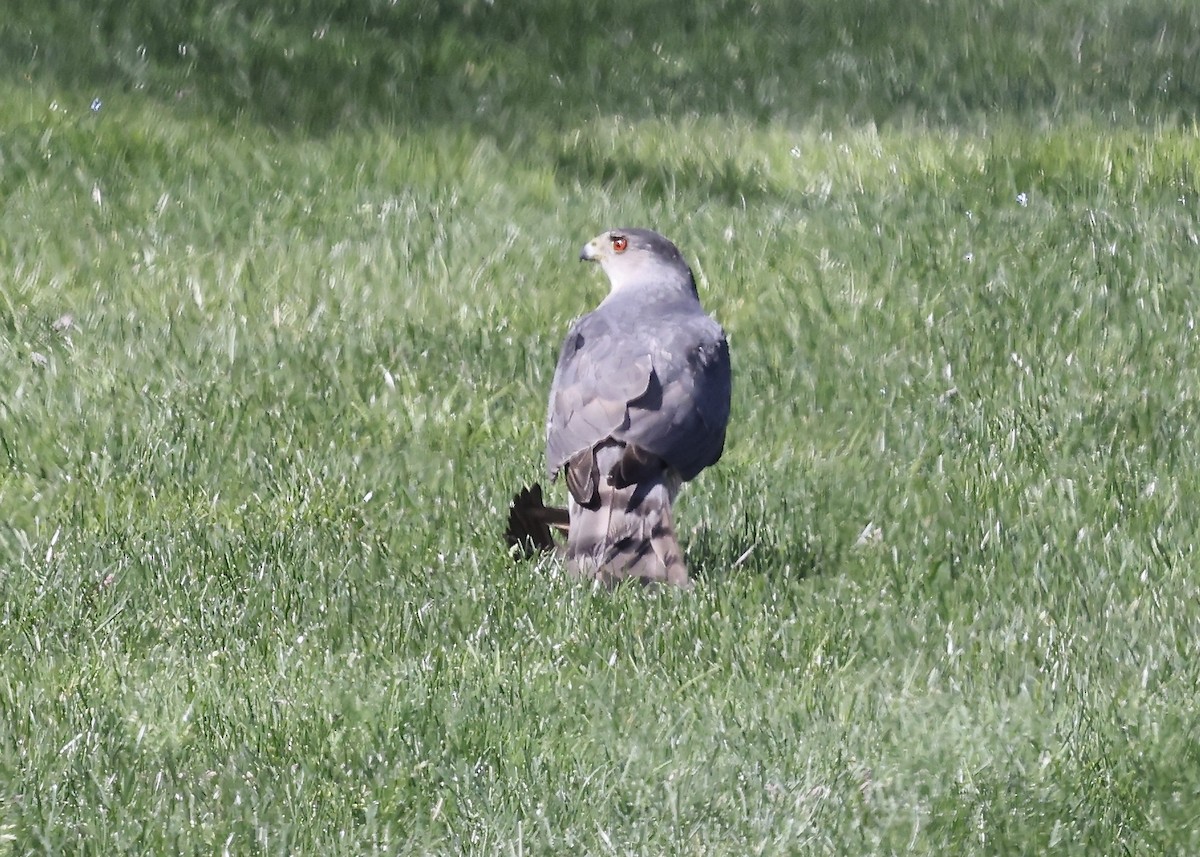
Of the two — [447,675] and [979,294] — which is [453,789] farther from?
[979,294]

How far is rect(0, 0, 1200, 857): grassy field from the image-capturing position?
426 cm

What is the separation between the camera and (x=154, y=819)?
4.04 metres

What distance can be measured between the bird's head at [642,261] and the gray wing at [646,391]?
0.51 metres

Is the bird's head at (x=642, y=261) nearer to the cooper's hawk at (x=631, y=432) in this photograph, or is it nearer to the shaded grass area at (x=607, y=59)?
the cooper's hawk at (x=631, y=432)

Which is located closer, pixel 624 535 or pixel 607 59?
pixel 624 535

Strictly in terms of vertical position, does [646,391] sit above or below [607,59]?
above

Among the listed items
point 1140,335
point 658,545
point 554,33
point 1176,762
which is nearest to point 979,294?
point 1140,335

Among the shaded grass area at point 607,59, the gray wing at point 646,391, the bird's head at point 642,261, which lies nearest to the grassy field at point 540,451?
the shaded grass area at point 607,59

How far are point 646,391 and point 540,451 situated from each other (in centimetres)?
113

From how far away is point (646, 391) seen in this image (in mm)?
5594

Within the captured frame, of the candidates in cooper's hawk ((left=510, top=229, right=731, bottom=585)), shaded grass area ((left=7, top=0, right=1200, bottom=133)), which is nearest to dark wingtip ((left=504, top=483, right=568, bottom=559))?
cooper's hawk ((left=510, top=229, right=731, bottom=585))

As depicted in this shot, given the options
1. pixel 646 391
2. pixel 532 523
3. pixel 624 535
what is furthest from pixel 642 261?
pixel 624 535

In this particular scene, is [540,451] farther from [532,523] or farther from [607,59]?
[607,59]

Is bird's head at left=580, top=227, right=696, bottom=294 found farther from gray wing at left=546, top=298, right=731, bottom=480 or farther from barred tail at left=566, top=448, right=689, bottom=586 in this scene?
barred tail at left=566, top=448, right=689, bottom=586
